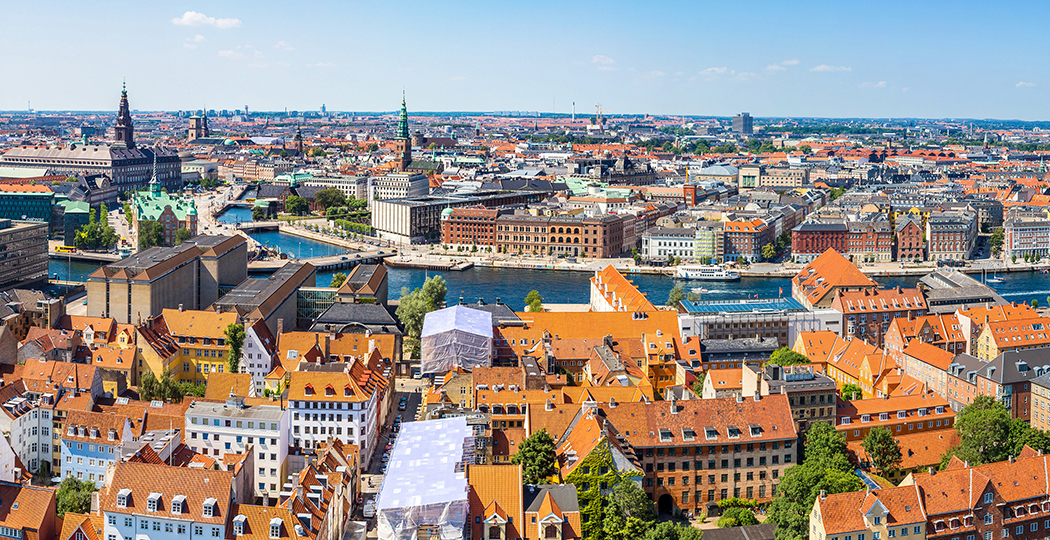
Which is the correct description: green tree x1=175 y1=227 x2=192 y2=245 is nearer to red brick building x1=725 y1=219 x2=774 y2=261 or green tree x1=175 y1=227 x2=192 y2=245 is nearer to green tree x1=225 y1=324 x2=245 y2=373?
red brick building x1=725 y1=219 x2=774 y2=261

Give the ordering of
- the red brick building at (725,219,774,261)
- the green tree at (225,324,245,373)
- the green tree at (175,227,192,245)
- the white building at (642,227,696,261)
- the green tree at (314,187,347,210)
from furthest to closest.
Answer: the green tree at (314,187,347,210), the white building at (642,227,696,261), the red brick building at (725,219,774,261), the green tree at (175,227,192,245), the green tree at (225,324,245,373)

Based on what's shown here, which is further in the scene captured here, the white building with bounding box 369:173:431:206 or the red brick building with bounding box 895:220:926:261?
the white building with bounding box 369:173:431:206

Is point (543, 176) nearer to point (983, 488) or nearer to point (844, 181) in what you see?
point (844, 181)

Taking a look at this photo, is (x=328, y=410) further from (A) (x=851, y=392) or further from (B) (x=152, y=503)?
(A) (x=851, y=392)

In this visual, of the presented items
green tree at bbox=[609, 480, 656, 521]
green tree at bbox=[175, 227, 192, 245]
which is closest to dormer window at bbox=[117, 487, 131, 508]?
green tree at bbox=[609, 480, 656, 521]

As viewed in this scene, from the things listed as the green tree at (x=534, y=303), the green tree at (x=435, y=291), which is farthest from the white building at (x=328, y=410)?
the green tree at (x=534, y=303)

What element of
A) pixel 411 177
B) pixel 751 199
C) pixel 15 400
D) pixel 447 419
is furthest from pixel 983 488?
pixel 411 177

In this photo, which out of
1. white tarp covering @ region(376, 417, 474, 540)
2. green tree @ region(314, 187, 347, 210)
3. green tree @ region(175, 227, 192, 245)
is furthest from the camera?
green tree @ region(314, 187, 347, 210)
